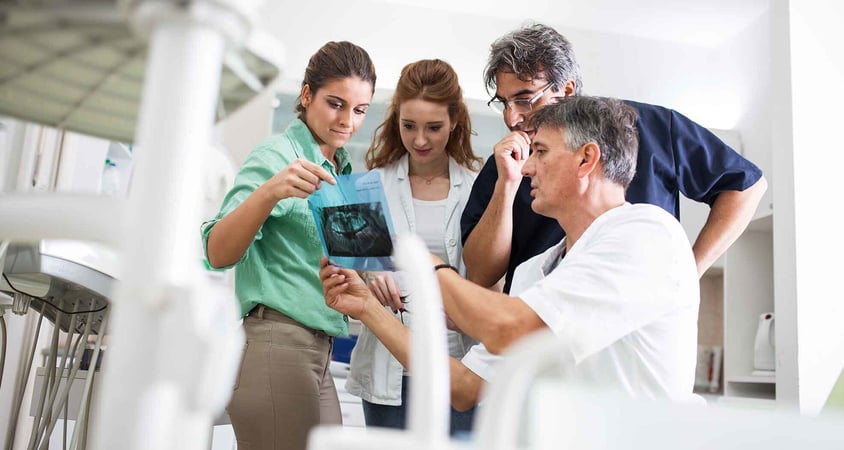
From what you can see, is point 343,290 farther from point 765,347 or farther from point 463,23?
point 463,23

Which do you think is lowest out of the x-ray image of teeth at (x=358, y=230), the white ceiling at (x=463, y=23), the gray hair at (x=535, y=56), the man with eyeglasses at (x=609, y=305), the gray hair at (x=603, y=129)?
the man with eyeglasses at (x=609, y=305)

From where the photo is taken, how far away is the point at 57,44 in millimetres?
392

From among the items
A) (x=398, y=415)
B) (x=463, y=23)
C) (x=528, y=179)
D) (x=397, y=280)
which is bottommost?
(x=398, y=415)

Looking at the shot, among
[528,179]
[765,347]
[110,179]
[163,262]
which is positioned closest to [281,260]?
[528,179]

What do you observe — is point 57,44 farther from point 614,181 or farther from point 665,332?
point 614,181

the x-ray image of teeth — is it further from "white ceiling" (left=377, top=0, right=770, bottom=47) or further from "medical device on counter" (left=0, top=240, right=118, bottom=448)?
"white ceiling" (left=377, top=0, right=770, bottom=47)

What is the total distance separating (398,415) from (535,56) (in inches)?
30.9

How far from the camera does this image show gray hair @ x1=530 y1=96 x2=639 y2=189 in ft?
4.09

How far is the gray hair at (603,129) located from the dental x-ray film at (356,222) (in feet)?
1.08

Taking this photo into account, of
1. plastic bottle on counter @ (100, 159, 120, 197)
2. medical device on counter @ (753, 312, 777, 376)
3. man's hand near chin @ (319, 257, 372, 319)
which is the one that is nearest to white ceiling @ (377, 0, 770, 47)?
medical device on counter @ (753, 312, 777, 376)

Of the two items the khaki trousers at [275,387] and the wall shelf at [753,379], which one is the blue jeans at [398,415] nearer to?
the khaki trousers at [275,387]

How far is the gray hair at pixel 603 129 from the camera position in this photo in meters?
1.25

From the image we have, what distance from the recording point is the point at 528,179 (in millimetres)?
1608

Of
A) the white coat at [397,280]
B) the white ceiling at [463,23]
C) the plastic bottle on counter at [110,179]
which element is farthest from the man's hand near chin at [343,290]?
the white ceiling at [463,23]
